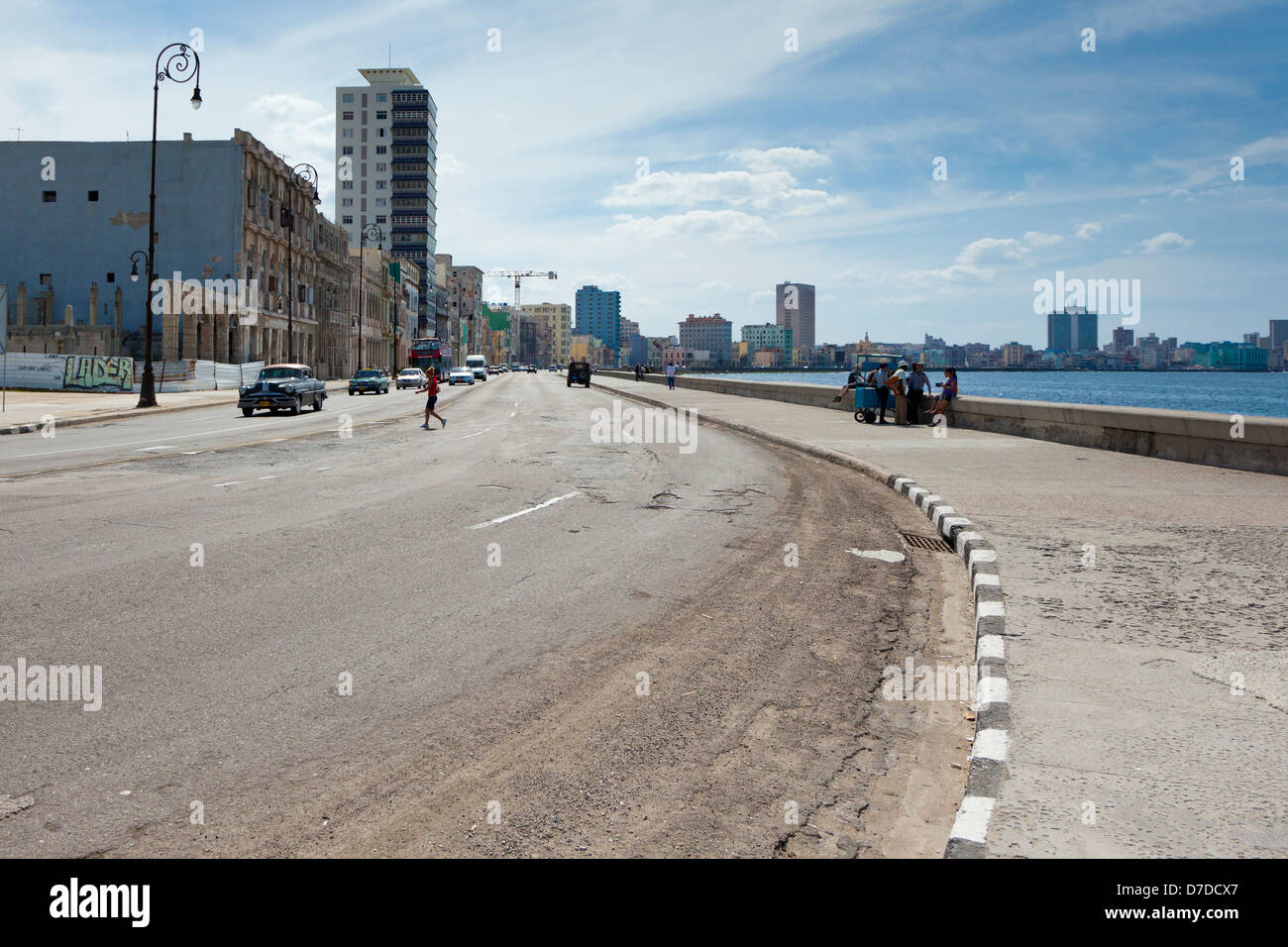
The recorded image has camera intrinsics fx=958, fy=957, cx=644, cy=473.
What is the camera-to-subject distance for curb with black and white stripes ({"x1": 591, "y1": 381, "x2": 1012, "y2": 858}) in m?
3.82

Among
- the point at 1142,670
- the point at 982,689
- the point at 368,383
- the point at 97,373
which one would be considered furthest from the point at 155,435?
the point at 368,383

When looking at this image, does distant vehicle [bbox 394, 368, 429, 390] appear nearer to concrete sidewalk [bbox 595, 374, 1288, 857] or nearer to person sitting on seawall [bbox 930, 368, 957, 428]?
person sitting on seawall [bbox 930, 368, 957, 428]

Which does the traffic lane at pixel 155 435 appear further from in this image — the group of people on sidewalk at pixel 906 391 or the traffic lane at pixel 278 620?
the group of people on sidewalk at pixel 906 391

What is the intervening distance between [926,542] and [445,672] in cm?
669

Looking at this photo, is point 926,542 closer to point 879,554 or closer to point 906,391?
point 879,554

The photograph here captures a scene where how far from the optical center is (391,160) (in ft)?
545

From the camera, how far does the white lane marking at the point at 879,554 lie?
9789mm

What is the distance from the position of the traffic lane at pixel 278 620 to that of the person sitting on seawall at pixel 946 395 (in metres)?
15.2

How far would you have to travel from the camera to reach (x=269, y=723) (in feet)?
15.8

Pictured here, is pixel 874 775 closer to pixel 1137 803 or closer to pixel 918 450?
pixel 1137 803

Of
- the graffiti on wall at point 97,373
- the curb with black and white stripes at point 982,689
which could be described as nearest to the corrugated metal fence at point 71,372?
the graffiti on wall at point 97,373

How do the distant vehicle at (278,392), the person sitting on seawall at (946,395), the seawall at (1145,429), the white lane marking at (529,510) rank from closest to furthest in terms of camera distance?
1. the white lane marking at (529,510)
2. the seawall at (1145,429)
3. the person sitting on seawall at (946,395)
4. the distant vehicle at (278,392)
